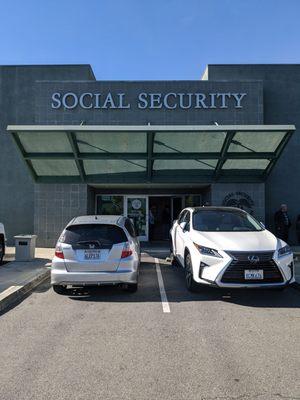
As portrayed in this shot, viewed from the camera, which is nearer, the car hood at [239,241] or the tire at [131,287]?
the car hood at [239,241]

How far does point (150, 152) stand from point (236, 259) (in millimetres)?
8534

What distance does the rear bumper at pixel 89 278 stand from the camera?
26.5 feet

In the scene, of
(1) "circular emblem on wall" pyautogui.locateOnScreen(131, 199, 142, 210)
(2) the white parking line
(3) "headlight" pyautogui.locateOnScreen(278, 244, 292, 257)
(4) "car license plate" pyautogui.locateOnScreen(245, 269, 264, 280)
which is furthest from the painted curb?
(1) "circular emblem on wall" pyautogui.locateOnScreen(131, 199, 142, 210)

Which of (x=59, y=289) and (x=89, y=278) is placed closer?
(x=89, y=278)

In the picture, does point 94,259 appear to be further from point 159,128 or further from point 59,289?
point 159,128

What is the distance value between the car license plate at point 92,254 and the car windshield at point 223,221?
94.9 inches

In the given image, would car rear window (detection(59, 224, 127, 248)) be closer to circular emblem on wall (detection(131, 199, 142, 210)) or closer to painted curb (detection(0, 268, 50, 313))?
painted curb (detection(0, 268, 50, 313))

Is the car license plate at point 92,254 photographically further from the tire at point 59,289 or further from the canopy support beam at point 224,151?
the canopy support beam at point 224,151

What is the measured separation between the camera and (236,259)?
25.3ft

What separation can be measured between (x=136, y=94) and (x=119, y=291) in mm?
11397

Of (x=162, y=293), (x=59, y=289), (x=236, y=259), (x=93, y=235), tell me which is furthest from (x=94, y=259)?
(x=236, y=259)

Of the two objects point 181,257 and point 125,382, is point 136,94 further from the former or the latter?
point 125,382

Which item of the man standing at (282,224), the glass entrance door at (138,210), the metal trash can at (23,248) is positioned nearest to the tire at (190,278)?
the metal trash can at (23,248)

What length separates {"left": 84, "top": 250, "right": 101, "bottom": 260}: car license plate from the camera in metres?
8.16
